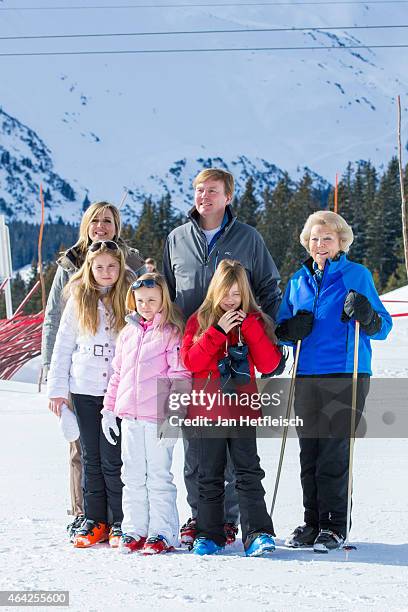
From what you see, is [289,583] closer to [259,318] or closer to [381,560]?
[381,560]

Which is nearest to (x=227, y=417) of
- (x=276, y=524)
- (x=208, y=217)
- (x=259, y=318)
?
(x=259, y=318)

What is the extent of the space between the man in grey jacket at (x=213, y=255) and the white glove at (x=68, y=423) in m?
0.49

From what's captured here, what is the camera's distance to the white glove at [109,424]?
331 cm

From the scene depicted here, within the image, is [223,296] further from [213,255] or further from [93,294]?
[93,294]

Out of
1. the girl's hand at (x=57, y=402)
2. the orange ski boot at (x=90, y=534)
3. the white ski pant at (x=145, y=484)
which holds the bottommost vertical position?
the orange ski boot at (x=90, y=534)

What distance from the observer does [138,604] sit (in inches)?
97.0

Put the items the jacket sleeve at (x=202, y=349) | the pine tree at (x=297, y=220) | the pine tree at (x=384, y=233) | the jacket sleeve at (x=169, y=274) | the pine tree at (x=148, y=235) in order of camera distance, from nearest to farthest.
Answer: the jacket sleeve at (x=202, y=349)
the jacket sleeve at (x=169, y=274)
the pine tree at (x=384, y=233)
the pine tree at (x=297, y=220)
the pine tree at (x=148, y=235)

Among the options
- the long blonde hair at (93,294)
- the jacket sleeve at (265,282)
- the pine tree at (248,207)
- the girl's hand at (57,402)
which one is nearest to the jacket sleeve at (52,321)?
the long blonde hair at (93,294)

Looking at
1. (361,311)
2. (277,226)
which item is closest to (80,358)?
(361,311)

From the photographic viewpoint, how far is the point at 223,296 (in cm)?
322

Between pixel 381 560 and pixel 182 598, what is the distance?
862 millimetres

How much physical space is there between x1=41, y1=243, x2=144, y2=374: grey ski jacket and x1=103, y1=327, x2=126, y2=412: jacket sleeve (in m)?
0.47

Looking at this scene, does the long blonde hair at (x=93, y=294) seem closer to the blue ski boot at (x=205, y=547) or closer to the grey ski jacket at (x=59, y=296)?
the grey ski jacket at (x=59, y=296)

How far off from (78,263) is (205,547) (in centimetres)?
141
